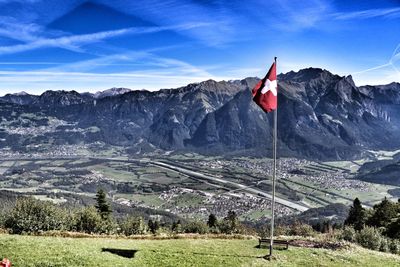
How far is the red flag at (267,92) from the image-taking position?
108ft

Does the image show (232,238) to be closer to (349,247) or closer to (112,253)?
(349,247)

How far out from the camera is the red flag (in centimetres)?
3300

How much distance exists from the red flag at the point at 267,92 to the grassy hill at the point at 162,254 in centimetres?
1258

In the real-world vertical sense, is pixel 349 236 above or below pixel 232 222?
above

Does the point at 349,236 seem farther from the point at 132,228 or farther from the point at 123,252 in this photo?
the point at 123,252

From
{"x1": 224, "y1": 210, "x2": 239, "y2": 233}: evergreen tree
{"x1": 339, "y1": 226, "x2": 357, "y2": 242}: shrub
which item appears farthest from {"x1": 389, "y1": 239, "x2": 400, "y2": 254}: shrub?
{"x1": 224, "y1": 210, "x2": 239, "y2": 233}: evergreen tree

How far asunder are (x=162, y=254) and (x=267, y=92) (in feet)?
51.7

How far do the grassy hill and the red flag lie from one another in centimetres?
1258

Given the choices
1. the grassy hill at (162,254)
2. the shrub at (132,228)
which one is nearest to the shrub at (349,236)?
the grassy hill at (162,254)

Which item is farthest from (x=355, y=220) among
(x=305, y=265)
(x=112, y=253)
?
(x=112, y=253)

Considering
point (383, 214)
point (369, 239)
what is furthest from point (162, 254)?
point (383, 214)

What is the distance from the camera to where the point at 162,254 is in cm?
3522

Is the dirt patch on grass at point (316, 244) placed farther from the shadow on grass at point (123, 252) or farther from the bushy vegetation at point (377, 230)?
the shadow on grass at point (123, 252)

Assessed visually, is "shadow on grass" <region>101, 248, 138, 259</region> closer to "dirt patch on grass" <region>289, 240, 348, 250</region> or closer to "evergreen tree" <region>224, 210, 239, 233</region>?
"dirt patch on grass" <region>289, 240, 348, 250</region>
